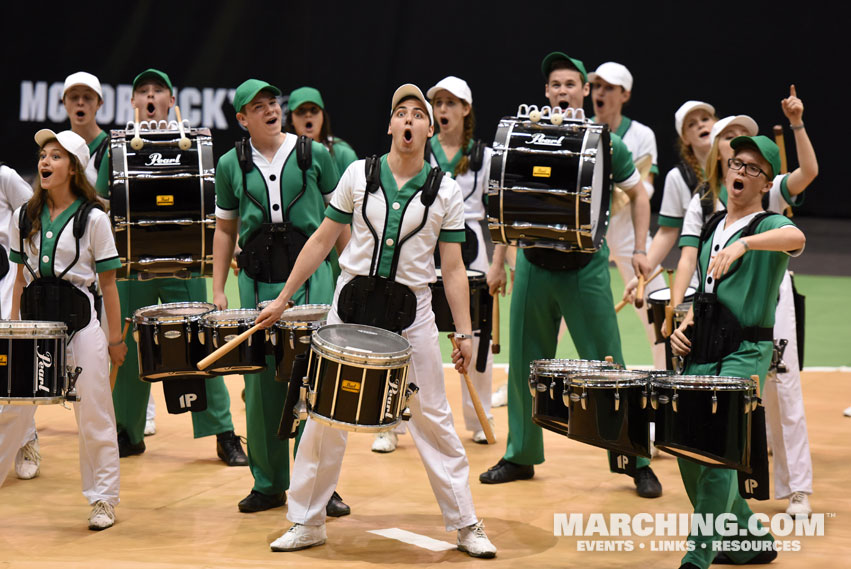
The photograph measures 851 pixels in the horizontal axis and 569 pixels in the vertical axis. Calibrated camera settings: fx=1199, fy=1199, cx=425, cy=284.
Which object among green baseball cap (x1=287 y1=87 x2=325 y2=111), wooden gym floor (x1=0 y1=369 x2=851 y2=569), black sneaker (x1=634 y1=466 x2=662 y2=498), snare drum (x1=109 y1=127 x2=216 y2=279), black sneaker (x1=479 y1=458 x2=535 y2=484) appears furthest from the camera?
green baseball cap (x1=287 y1=87 x2=325 y2=111)

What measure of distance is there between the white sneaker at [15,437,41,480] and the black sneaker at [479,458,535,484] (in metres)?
2.53

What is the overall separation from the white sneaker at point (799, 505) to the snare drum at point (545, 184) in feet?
5.40

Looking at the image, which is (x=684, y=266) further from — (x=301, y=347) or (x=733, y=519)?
(x=301, y=347)

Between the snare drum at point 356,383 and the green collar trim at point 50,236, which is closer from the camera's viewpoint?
the snare drum at point 356,383

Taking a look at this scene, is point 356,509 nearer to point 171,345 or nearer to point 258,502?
point 258,502

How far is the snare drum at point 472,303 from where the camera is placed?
23.4 ft

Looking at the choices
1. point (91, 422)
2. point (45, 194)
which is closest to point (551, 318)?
point (91, 422)

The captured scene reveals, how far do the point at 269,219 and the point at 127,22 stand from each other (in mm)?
9033

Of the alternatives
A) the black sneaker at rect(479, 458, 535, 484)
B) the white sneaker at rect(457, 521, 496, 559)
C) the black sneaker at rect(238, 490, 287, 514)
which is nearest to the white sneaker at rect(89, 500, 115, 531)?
the black sneaker at rect(238, 490, 287, 514)

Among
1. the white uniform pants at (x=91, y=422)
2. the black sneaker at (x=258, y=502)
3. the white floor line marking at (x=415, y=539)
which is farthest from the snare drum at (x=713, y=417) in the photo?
the white uniform pants at (x=91, y=422)

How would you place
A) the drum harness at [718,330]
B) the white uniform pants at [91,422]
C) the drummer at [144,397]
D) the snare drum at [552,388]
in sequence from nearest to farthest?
the drum harness at [718,330] → the snare drum at [552,388] → the white uniform pants at [91,422] → the drummer at [144,397]

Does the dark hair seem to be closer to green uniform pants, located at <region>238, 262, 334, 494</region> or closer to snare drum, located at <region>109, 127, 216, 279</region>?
snare drum, located at <region>109, 127, 216, 279</region>

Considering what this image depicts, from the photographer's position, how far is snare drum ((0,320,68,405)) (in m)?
5.47

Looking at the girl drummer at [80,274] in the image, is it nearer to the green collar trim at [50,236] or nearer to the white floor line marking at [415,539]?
the green collar trim at [50,236]
